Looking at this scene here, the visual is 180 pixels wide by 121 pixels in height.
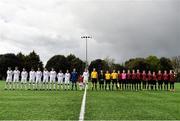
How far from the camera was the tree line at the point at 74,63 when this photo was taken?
13050cm

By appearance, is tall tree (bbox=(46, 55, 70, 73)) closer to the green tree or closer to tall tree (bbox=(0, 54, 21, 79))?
tall tree (bbox=(0, 54, 21, 79))

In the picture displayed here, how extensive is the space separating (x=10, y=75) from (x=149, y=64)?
113 meters

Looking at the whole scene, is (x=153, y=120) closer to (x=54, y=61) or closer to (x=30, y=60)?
(x=30, y=60)

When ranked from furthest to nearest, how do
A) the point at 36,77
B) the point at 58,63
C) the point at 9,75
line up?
the point at 58,63 → the point at 36,77 → the point at 9,75

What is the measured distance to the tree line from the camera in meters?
130

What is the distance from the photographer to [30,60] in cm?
13238

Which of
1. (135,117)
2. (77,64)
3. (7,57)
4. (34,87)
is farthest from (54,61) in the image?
(135,117)

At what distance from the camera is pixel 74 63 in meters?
143

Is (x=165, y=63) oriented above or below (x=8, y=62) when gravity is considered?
above

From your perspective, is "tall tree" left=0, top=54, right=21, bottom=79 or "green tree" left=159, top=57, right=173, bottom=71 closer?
"tall tree" left=0, top=54, right=21, bottom=79

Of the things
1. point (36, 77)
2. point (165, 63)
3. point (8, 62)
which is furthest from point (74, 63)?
point (36, 77)

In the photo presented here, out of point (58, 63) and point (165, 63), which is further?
point (165, 63)

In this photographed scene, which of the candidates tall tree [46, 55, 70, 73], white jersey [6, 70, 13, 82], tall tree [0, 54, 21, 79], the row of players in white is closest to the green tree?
tall tree [46, 55, 70, 73]

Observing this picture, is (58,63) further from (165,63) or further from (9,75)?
(9,75)
